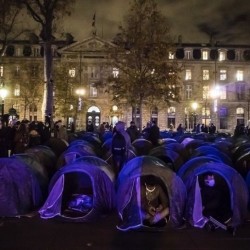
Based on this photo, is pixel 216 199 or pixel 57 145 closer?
pixel 216 199

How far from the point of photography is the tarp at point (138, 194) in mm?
12102

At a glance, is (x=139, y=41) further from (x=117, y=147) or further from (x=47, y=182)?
(x=47, y=182)

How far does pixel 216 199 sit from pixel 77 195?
3.75m

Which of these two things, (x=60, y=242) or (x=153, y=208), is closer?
(x=60, y=242)

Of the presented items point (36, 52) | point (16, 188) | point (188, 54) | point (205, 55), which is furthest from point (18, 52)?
point (16, 188)

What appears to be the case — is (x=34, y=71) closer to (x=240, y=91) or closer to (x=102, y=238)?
(x=240, y=91)

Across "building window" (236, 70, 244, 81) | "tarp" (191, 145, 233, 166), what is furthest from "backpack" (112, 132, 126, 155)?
"building window" (236, 70, 244, 81)

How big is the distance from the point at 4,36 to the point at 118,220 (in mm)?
25628

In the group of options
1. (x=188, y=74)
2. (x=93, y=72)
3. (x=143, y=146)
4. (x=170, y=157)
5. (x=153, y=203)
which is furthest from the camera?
(x=188, y=74)

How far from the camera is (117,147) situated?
1741 centimetres

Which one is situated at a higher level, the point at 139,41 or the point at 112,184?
Answer: the point at 139,41

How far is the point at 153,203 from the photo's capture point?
40.2ft

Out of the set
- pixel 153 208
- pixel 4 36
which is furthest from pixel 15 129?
pixel 4 36

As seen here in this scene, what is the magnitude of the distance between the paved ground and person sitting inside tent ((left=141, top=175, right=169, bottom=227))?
35 cm
